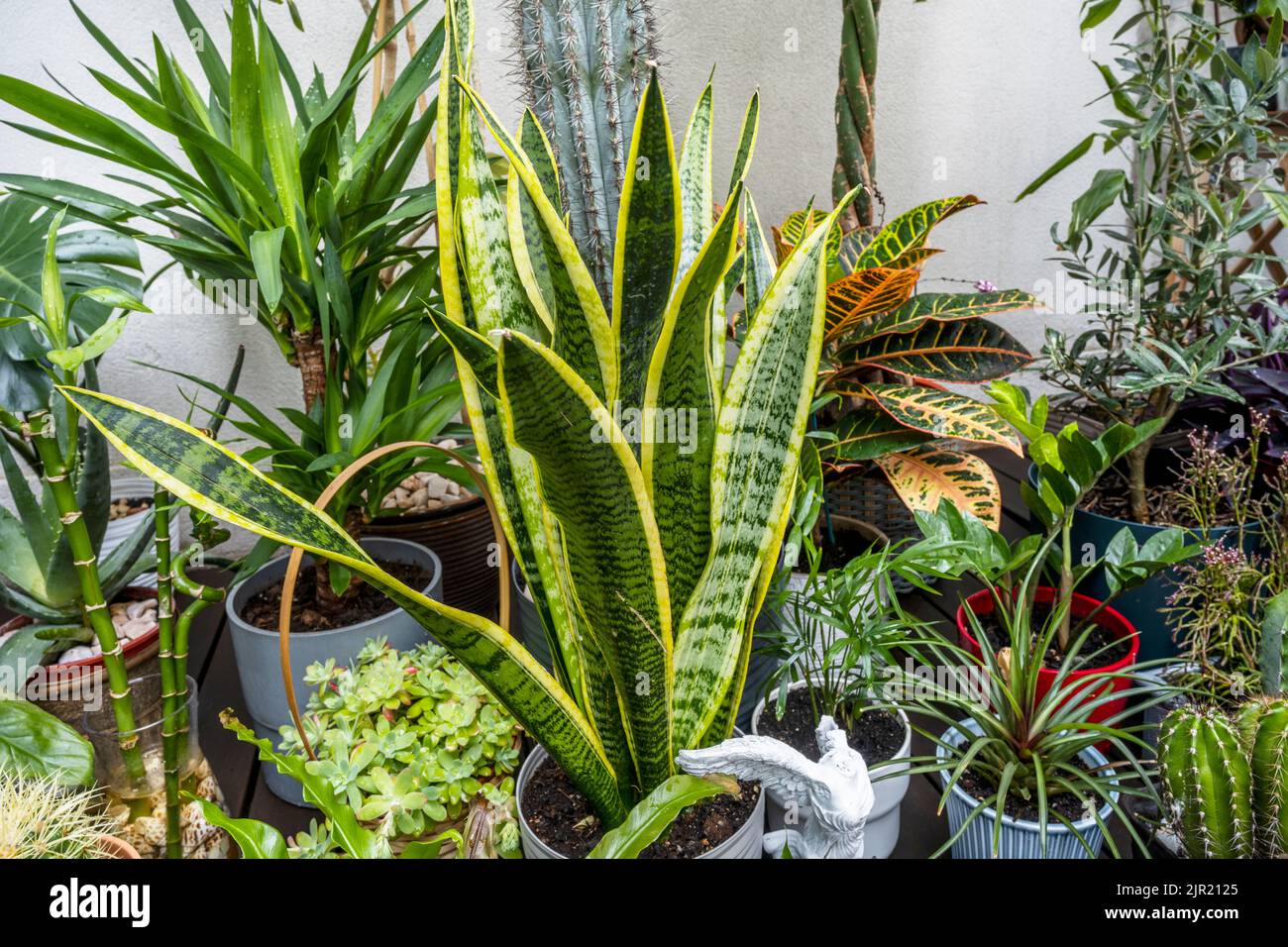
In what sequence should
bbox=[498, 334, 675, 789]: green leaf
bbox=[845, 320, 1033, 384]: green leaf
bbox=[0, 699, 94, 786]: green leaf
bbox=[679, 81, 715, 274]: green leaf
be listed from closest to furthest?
bbox=[498, 334, 675, 789]: green leaf
bbox=[0, 699, 94, 786]: green leaf
bbox=[679, 81, 715, 274]: green leaf
bbox=[845, 320, 1033, 384]: green leaf

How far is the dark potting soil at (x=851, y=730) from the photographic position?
3.13ft

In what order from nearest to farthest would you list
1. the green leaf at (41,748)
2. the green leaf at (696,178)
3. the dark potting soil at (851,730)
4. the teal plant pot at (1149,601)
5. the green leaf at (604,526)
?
the green leaf at (604,526) → the green leaf at (41,748) → the green leaf at (696,178) → the dark potting soil at (851,730) → the teal plant pot at (1149,601)

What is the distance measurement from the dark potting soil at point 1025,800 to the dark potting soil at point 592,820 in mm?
239

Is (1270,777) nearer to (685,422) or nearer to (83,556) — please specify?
(685,422)

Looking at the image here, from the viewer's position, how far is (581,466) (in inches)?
22.6

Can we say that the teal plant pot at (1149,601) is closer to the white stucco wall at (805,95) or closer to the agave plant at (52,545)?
the white stucco wall at (805,95)

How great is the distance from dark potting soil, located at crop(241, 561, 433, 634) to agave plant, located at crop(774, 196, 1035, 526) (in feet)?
2.05

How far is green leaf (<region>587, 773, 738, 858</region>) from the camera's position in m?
0.65

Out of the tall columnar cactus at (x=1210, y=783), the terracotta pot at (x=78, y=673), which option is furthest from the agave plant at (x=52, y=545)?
the tall columnar cactus at (x=1210, y=783)

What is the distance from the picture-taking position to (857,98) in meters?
1.41

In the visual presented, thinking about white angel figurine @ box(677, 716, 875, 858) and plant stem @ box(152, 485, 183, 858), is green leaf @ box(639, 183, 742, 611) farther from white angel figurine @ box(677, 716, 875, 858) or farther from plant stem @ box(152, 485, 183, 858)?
plant stem @ box(152, 485, 183, 858)

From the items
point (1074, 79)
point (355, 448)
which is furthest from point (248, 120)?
point (1074, 79)

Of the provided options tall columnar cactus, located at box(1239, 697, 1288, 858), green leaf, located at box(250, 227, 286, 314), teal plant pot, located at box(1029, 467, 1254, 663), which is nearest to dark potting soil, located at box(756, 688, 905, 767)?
tall columnar cactus, located at box(1239, 697, 1288, 858)
